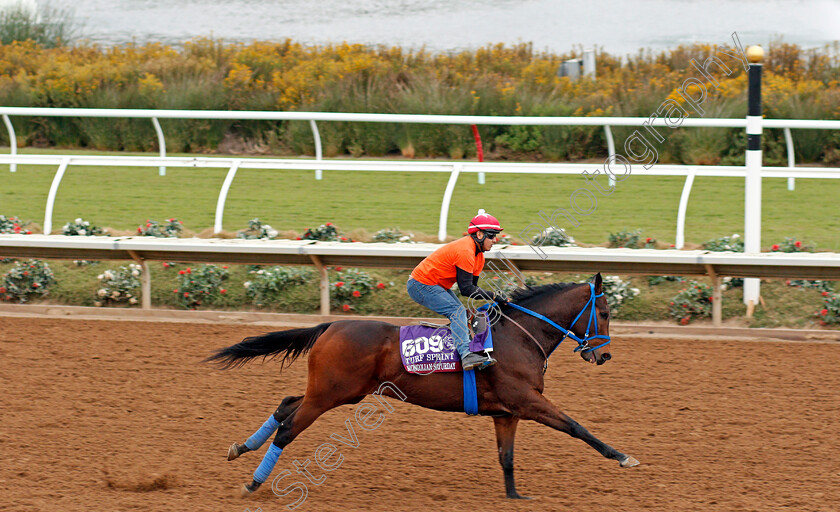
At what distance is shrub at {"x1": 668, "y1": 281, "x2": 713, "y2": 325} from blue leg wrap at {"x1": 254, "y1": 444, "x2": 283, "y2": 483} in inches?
185

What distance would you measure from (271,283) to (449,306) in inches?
167

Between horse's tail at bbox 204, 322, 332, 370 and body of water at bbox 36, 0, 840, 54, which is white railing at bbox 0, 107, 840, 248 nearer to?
horse's tail at bbox 204, 322, 332, 370

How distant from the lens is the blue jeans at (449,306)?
4.89 meters

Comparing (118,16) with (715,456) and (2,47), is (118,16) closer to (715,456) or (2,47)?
(2,47)

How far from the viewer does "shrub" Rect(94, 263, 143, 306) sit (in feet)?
30.1

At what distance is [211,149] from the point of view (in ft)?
45.1

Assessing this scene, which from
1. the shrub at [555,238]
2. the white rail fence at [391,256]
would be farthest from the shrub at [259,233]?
the shrub at [555,238]

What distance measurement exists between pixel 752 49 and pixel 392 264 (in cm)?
384

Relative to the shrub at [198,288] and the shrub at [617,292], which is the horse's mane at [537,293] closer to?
the shrub at [617,292]

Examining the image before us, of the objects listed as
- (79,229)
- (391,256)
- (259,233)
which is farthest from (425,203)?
(79,229)

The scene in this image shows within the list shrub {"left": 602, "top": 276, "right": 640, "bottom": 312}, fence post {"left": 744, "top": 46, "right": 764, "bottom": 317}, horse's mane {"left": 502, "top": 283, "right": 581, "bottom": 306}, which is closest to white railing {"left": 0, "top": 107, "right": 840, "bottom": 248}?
fence post {"left": 744, "top": 46, "right": 764, "bottom": 317}

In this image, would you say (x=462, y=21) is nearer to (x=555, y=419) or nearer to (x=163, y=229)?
(x=163, y=229)

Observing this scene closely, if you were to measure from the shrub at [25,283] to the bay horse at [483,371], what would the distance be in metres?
5.09

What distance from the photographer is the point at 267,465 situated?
15.9 ft
